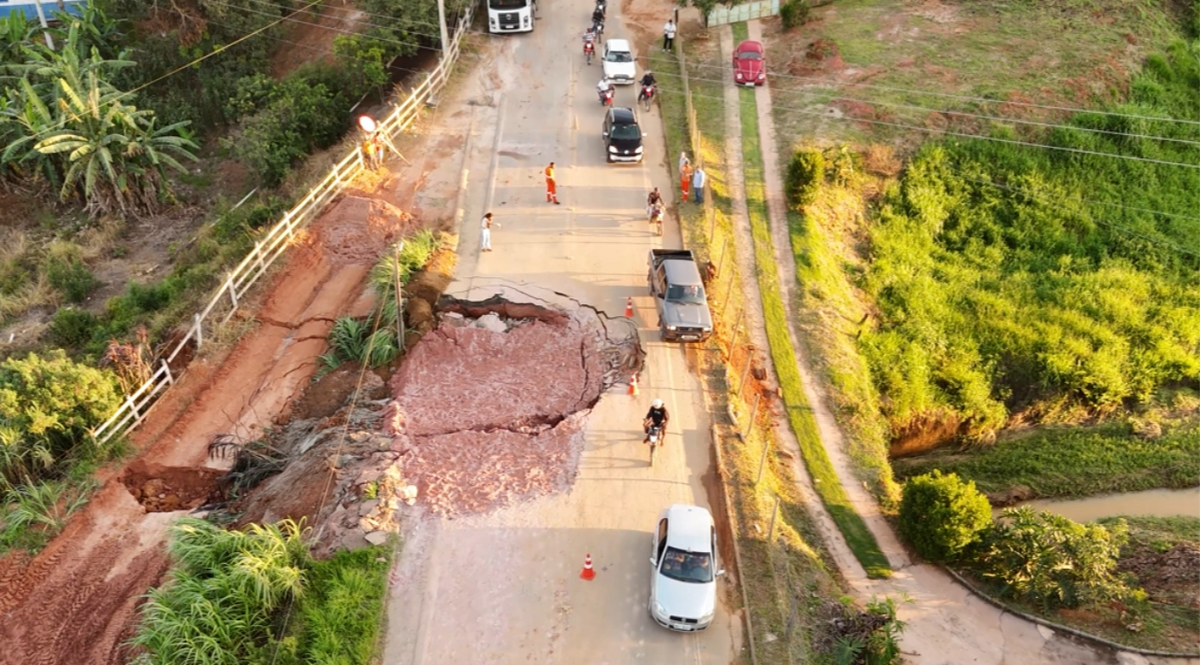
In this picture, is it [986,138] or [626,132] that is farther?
[986,138]

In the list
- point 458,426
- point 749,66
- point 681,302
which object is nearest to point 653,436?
point 681,302

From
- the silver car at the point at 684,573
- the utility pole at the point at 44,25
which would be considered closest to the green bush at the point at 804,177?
the silver car at the point at 684,573

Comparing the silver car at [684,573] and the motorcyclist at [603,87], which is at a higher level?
the motorcyclist at [603,87]

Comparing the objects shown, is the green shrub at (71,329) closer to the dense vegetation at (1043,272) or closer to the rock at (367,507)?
the rock at (367,507)

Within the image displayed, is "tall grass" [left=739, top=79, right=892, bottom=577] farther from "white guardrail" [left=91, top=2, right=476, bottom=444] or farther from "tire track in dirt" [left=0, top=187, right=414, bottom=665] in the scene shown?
"white guardrail" [left=91, top=2, right=476, bottom=444]

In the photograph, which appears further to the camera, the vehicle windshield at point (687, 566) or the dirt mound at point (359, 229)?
the dirt mound at point (359, 229)

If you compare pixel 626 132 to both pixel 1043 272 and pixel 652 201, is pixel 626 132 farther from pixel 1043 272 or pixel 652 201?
pixel 1043 272

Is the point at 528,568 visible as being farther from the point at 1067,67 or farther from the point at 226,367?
the point at 1067,67
